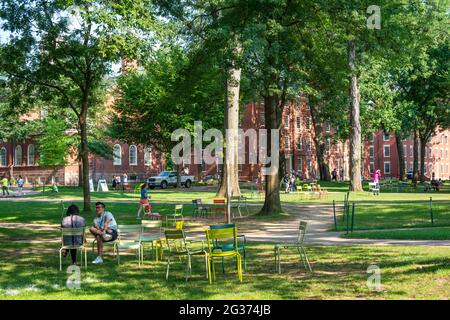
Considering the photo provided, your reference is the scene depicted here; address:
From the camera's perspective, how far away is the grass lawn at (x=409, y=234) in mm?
16036

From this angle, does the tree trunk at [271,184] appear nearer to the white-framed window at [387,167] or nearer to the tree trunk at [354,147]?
the tree trunk at [354,147]

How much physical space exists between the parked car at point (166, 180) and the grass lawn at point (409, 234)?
125 feet

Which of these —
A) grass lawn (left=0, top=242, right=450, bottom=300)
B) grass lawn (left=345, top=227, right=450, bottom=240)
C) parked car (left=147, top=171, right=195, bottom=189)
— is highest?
parked car (left=147, top=171, right=195, bottom=189)

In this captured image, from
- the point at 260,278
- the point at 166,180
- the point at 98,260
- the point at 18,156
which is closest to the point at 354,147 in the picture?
the point at 166,180

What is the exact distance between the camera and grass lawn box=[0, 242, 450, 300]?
8891mm

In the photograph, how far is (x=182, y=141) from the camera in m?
52.7

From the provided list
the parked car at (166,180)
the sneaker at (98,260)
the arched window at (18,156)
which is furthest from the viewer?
the arched window at (18,156)

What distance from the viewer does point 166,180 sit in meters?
55.1

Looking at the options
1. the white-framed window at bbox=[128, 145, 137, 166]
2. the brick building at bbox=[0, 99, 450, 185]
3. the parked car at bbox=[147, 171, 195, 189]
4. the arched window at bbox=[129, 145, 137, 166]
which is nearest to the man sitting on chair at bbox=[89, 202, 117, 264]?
the parked car at bbox=[147, 171, 195, 189]

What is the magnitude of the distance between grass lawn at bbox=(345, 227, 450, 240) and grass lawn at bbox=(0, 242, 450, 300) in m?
2.50

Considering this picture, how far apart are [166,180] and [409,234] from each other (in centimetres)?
3994

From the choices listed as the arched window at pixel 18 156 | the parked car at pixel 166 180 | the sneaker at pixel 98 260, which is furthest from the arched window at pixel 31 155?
the sneaker at pixel 98 260

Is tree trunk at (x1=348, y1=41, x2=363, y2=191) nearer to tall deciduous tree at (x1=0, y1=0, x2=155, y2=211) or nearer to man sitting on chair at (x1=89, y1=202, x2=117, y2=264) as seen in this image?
tall deciduous tree at (x1=0, y1=0, x2=155, y2=211)

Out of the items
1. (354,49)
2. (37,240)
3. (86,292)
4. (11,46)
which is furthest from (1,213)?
(86,292)
